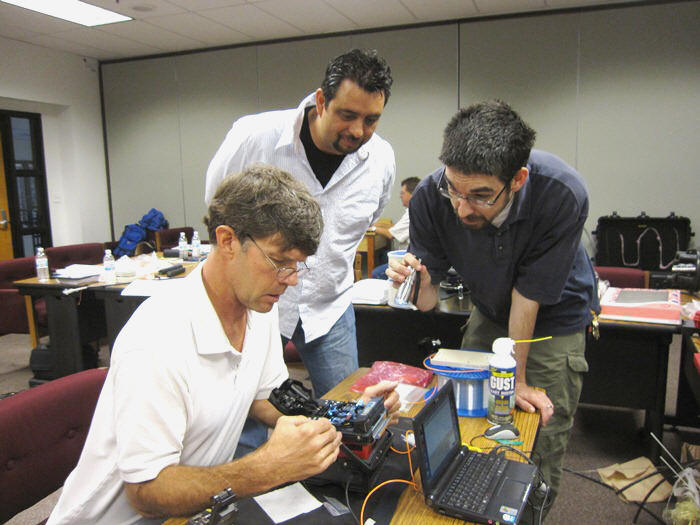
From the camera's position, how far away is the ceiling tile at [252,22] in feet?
16.4

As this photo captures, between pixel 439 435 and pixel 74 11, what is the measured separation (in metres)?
5.56

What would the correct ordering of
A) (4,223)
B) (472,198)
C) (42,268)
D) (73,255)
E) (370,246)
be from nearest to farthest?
(472,198)
(42,268)
(73,255)
(370,246)
(4,223)

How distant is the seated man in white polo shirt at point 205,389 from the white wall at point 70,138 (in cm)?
621

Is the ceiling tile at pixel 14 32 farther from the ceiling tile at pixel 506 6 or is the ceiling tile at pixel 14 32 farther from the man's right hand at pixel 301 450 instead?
the man's right hand at pixel 301 450

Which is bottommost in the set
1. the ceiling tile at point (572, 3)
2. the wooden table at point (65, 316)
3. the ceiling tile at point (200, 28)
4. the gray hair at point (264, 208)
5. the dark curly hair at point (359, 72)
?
the wooden table at point (65, 316)

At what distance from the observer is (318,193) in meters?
1.83

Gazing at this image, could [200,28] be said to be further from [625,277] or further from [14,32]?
[625,277]

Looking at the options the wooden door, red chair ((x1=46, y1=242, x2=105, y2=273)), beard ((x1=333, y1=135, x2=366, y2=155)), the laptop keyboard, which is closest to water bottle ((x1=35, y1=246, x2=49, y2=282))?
red chair ((x1=46, y1=242, x2=105, y2=273))

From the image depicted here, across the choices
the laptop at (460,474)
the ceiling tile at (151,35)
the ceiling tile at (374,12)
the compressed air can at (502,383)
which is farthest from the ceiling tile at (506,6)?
the laptop at (460,474)

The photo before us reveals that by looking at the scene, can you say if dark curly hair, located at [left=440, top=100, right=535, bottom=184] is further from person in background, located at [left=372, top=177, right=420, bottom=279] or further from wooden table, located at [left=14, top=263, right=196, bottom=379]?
wooden table, located at [left=14, top=263, right=196, bottom=379]

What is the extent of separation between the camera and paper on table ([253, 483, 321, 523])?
924 mm

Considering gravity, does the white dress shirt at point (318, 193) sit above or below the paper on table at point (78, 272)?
above

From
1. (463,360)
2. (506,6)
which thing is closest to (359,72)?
(463,360)

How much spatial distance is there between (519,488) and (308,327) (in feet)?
3.14
